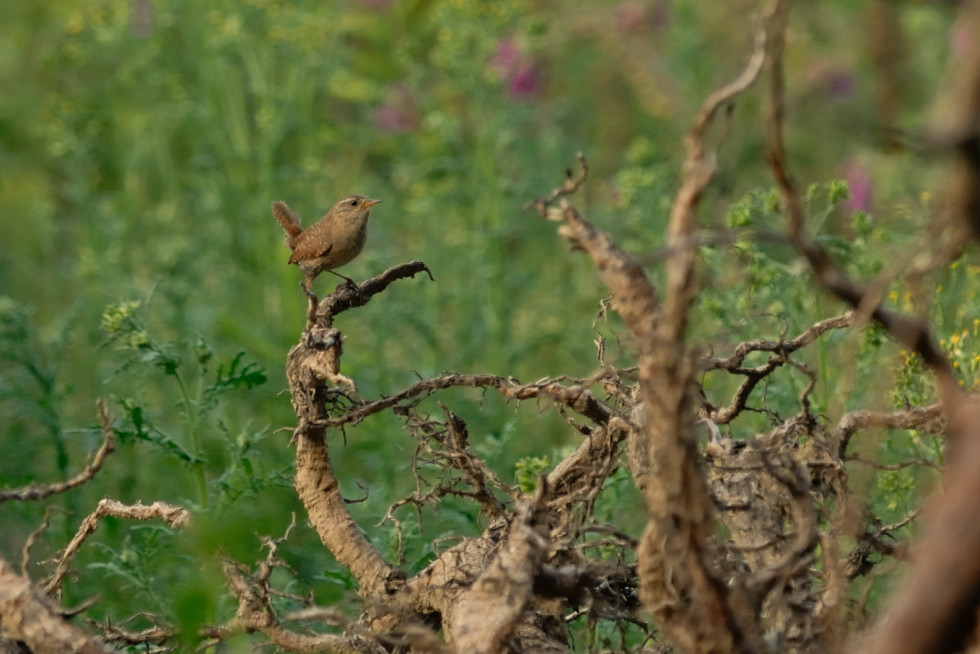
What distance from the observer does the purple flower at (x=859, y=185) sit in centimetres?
764

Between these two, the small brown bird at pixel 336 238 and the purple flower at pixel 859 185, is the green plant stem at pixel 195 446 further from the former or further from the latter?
the purple flower at pixel 859 185

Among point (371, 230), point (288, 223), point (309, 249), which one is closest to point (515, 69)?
point (371, 230)

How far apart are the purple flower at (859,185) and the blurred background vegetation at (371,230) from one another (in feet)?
0.10

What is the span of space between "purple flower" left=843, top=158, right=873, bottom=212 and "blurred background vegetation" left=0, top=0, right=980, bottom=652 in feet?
0.10

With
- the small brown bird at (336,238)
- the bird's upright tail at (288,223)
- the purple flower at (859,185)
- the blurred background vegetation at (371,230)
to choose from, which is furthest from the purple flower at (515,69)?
the purple flower at (859,185)

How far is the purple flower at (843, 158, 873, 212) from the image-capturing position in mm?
7641

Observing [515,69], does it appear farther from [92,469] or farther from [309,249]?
[92,469]

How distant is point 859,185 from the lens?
7.79m

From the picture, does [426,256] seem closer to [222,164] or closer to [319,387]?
[222,164]

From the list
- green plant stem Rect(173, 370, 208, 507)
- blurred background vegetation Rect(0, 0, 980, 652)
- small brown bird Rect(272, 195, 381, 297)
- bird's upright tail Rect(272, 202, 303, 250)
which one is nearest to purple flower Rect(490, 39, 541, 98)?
blurred background vegetation Rect(0, 0, 980, 652)

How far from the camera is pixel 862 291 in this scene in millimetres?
1956

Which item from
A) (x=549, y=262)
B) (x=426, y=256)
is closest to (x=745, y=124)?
(x=549, y=262)

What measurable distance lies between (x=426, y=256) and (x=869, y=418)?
4.08 m

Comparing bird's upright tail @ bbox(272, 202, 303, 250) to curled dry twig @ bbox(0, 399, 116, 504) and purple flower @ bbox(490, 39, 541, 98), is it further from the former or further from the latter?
curled dry twig @ bbox(0, 399, 116, 504)
